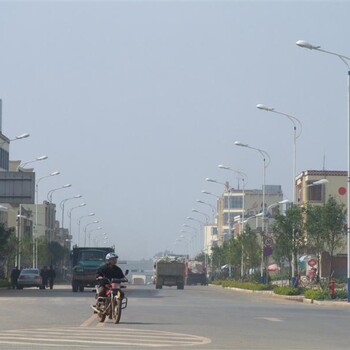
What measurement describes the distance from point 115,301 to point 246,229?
7046 cm

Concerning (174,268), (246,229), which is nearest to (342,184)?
(246,229)

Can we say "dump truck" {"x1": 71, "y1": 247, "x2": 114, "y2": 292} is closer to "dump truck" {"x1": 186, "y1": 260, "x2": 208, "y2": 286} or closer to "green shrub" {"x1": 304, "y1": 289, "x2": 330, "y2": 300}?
"green shrub" {"x1": 304, "y1": 289, "x2": 330, "y2": 300}

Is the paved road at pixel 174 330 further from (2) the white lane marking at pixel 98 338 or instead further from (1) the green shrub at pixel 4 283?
(1) the green shrub at pixel 4 283

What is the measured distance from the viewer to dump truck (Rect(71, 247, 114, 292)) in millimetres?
60438

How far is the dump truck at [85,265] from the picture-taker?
60438 mm

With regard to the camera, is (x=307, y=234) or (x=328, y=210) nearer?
(x=328, y=210)

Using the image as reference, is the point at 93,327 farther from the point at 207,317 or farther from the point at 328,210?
the point at 328,210

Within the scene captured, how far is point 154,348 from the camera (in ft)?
61.3

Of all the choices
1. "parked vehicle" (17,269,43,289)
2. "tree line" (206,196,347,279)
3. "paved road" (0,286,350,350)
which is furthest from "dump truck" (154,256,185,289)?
"paved road" (0,286,350,350)

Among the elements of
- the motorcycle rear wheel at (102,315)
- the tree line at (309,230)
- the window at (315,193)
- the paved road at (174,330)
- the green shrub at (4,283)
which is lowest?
the paved road at (174,330)

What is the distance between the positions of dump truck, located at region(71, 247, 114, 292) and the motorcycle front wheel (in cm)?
3391

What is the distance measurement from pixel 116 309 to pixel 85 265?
35067mm

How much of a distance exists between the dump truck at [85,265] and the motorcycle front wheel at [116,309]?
1335 inches

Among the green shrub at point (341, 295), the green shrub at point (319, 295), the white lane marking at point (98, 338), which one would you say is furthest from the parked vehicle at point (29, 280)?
the white lane marking at point (98, 338)
